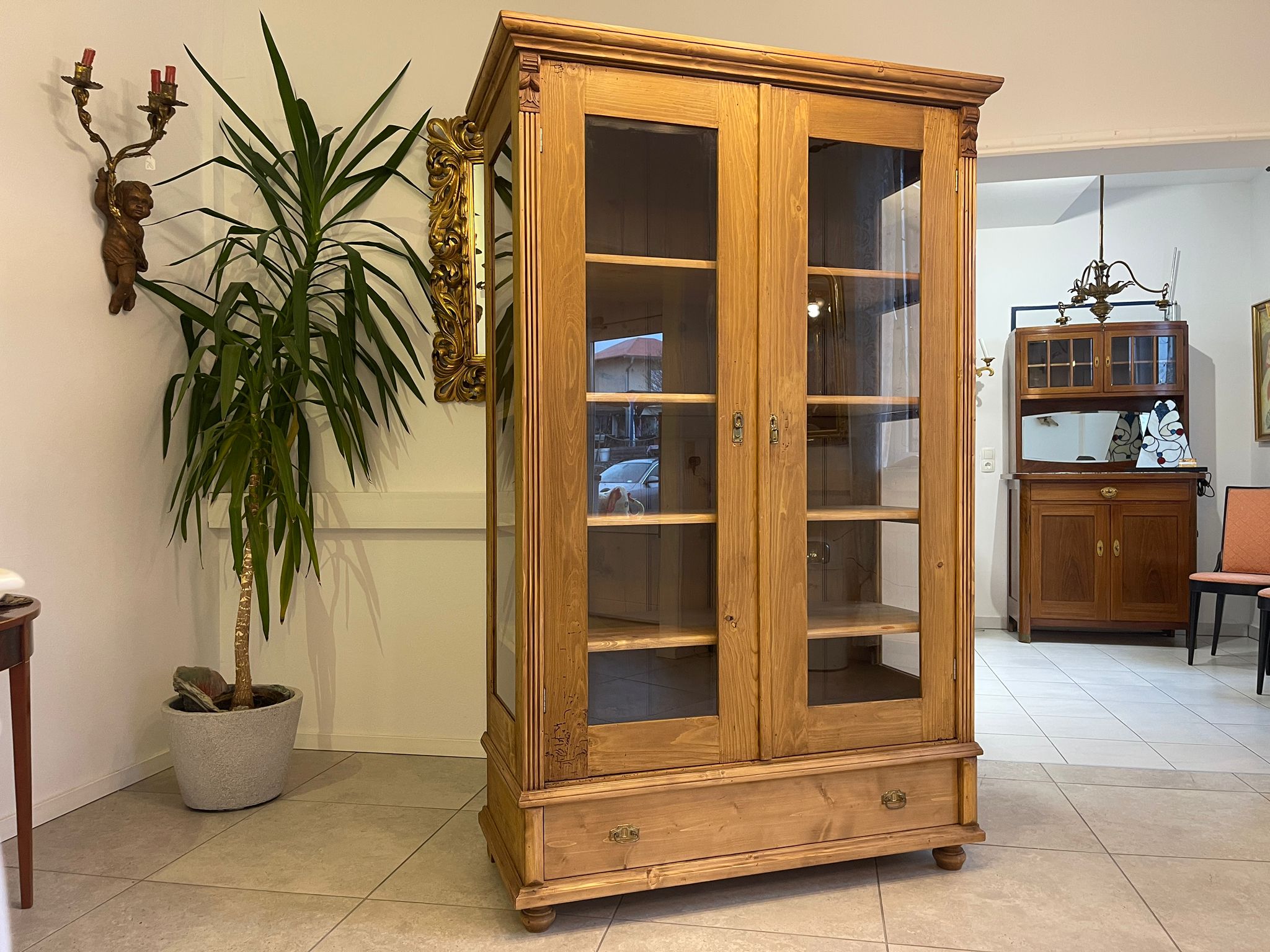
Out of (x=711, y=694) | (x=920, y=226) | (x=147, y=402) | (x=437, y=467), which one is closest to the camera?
(x=711, y=694)

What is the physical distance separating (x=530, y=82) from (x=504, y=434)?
777 millimetres

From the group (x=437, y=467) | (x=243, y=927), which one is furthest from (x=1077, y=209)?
(x=243, y=927)

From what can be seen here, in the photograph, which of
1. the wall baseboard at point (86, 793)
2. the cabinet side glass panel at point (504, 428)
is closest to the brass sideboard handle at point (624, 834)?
the cabinet side glass panel at point (504, 428)

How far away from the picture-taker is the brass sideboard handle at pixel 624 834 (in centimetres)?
194

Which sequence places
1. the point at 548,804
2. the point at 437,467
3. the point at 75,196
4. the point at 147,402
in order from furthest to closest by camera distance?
1. the point at 437,467
2. the point at 147,402
3. the point at 75,196
4. the point at 548,804

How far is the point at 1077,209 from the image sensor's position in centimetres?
Result: 584

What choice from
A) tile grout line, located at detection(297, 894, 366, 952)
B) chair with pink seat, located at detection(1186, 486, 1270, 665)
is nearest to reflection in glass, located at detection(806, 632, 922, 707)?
tile grout line, located at detection(297, 894, 366, 952)

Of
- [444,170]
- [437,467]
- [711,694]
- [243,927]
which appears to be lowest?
[243,927]

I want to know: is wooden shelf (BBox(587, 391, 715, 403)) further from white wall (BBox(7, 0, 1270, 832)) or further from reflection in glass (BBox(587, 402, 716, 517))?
white wall (BBox(7, 0, 1270, 832))

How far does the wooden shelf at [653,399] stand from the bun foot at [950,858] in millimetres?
1220

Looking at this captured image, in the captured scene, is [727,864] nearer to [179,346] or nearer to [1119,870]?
[1119,870]

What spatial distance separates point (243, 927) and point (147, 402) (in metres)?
1.72

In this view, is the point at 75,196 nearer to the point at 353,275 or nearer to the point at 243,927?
the point at 353,275

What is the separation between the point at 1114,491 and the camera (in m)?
5.39
